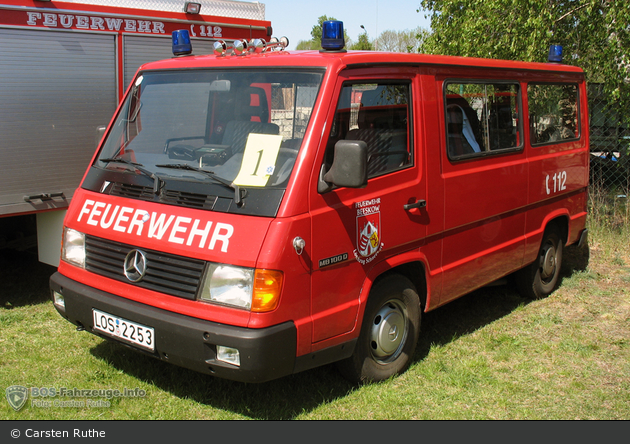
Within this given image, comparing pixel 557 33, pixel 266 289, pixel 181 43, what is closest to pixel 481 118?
pixel 181 43

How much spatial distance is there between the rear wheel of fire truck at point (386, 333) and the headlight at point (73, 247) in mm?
1848

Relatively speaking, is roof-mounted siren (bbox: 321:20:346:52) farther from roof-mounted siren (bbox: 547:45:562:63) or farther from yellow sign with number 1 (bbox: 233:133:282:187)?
roof-mounted siren (bbox: 547:45:562:63)

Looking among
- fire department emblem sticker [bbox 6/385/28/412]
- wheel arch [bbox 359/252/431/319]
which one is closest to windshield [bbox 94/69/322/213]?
wheel arch [bbox 359/252/431/319]

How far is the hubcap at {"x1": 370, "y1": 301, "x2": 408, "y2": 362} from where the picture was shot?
4.00 m

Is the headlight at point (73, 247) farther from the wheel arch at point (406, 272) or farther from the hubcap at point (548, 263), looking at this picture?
the hubcap at point (548, 263)

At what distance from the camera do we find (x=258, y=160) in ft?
11.3

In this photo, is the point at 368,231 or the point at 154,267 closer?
the point at 154,267

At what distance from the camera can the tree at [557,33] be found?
25.3 ft

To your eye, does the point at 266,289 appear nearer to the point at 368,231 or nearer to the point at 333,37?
the point at 368,231

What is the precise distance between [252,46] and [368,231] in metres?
1.54

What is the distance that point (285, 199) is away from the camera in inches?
127

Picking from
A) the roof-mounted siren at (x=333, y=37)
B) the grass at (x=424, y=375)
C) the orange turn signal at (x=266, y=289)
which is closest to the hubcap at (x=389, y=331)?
the grass at (x=424, y=375)
